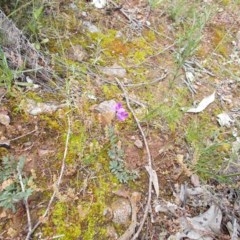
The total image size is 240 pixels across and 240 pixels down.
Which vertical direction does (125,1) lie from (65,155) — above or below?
above

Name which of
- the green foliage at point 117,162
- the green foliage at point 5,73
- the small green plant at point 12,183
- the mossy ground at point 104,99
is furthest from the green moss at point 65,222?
the green foliage at point 5,73

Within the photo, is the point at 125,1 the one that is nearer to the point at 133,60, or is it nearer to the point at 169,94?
the point at 133,60

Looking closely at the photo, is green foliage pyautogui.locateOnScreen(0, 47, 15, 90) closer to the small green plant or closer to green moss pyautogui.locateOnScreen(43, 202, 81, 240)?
the small green plant

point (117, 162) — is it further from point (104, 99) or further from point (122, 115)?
point (104, 99)

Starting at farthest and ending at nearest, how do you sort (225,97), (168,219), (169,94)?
(225,97)
(169,94)
(168,219)

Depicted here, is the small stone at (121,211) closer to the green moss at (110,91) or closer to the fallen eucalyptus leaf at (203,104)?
the green moss at (110,91)

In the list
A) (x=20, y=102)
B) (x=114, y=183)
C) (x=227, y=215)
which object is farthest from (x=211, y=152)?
(x=20, y=102)

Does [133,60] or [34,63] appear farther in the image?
[133,60]

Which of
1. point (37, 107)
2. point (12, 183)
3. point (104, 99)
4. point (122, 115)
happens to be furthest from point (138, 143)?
point (12, 183)
